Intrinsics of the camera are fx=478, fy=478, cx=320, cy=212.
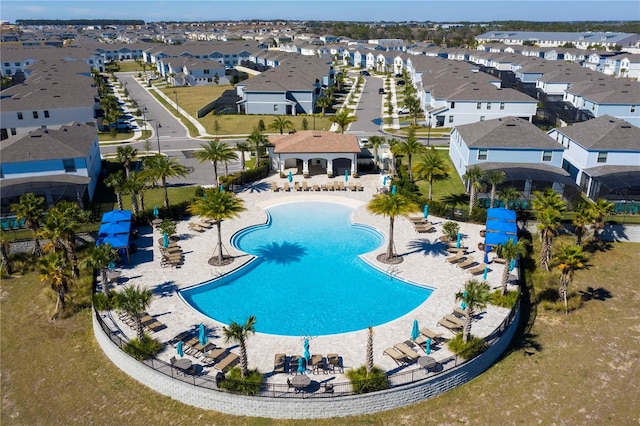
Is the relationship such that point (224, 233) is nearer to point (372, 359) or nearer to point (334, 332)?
point (334, 332)

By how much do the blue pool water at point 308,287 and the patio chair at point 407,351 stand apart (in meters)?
3.42

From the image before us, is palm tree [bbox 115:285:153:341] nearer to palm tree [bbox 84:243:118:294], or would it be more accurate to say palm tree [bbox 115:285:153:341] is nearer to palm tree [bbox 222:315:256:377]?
palm tree [bbox 84:243:118:294]

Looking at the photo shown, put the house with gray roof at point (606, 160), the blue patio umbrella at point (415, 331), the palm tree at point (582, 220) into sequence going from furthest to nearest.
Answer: the house with gray roof at point (606, 160)
the palm tree at point (582, 220)
the blue patio umbrella at point (415, 331)

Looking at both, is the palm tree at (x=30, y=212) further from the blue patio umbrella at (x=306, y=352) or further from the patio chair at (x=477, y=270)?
the patio chair at (x=477, y=270)

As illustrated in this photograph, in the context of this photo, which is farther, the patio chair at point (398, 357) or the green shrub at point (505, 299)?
the green shrub at point (505, 299)

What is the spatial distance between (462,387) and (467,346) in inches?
85.0

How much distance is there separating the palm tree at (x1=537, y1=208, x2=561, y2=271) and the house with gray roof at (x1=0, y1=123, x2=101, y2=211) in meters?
39.5

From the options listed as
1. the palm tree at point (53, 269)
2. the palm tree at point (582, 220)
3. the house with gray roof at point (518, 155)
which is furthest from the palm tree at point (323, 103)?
the palm tree at point (53, 269)

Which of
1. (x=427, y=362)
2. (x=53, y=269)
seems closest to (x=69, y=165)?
(x=53, y=269)

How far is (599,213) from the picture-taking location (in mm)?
36875

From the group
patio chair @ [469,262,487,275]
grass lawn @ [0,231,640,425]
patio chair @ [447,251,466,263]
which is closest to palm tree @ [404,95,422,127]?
patio chair @ [447,251,466,263]

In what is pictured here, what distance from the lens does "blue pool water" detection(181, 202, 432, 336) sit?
2988 centimetres

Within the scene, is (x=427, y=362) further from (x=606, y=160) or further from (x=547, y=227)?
(x=606, y=160)

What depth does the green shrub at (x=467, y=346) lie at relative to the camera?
81.9ft
